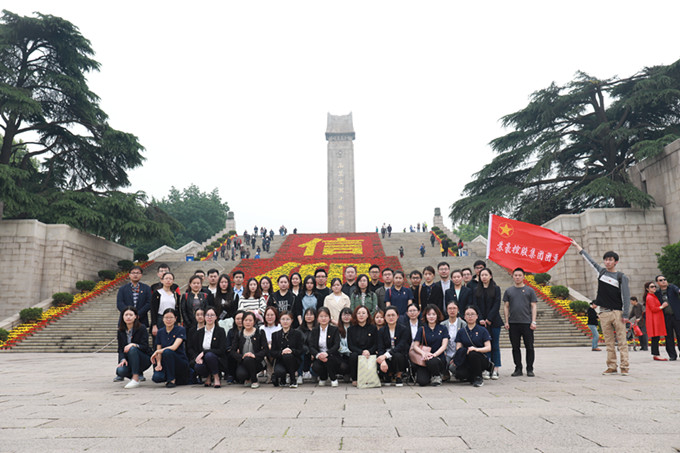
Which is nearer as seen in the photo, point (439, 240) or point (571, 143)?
point (571, 143)

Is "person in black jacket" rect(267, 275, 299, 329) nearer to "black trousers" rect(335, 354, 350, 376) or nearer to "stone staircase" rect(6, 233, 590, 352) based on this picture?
"black trousers" rect(335, 354, 350, 376)

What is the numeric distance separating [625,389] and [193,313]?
19.7 feet

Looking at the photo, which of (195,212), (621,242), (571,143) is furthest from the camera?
(195,212)

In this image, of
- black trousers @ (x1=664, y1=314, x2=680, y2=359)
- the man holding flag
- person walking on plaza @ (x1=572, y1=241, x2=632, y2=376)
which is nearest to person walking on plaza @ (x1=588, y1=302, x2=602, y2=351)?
black trousers @ (x1=664, y1=314, x2=680, y2=359)

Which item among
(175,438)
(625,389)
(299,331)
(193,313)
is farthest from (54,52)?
(625,389)

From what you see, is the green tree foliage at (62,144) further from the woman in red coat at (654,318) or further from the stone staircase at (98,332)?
the woman in red coat at (654,318)

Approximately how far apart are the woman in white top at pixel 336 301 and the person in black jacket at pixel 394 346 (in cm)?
93

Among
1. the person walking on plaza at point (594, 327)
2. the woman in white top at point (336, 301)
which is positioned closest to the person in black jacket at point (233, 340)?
the woman in white top at point (336, 301)

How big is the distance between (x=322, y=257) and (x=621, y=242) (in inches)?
614

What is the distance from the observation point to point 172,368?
6.61m

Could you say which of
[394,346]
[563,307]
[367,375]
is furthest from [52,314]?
[563,307]

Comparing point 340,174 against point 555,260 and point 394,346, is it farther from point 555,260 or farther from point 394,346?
point 394,346

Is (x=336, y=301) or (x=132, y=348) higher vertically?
(x=336, y=301)

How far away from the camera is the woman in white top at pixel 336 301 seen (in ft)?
24.2
